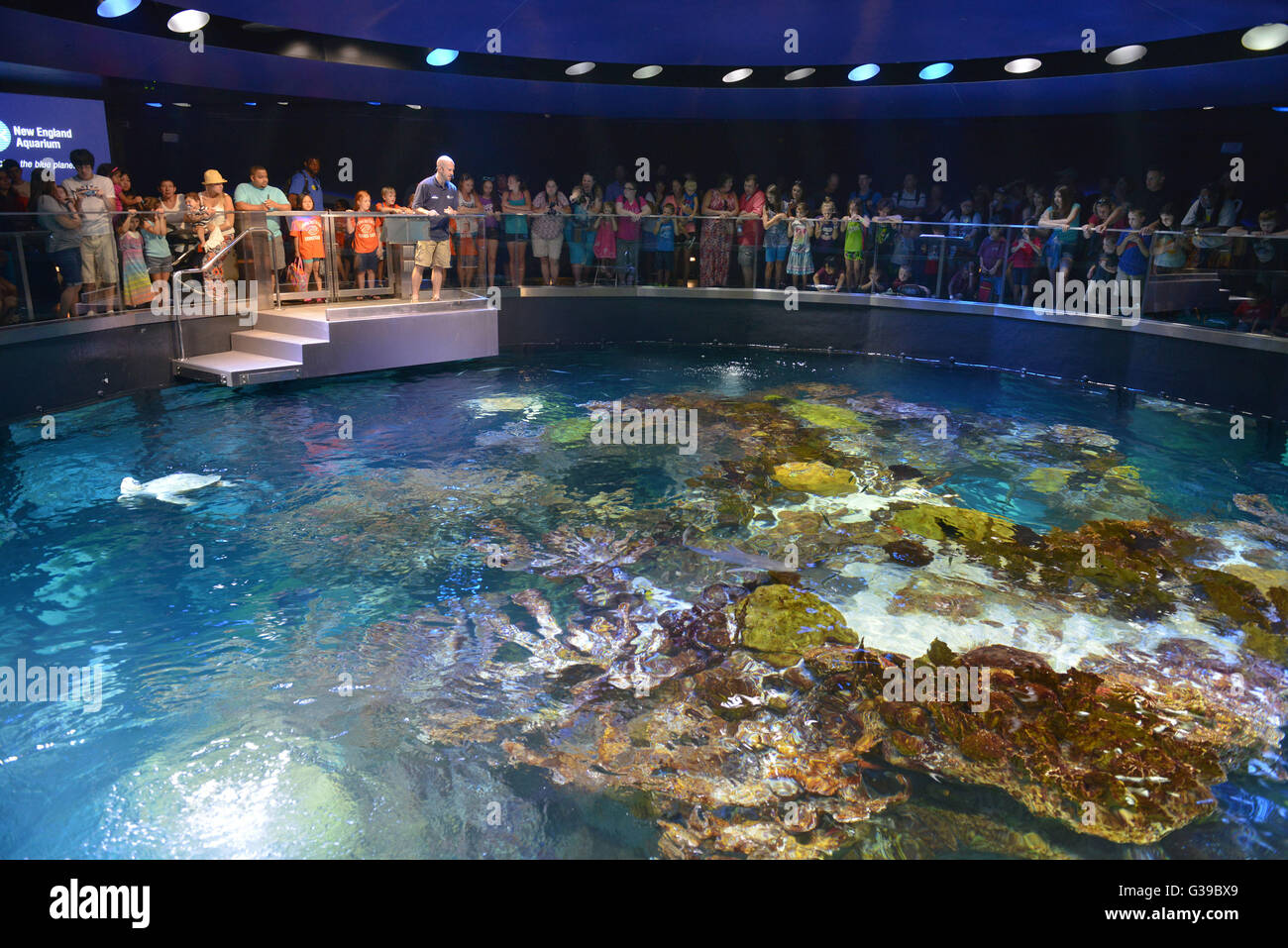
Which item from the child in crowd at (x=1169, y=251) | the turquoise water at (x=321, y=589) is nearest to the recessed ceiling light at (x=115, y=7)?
the turquoise water at (x=321, y=589)

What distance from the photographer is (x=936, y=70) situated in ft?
45.5

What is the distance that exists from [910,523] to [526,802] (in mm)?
4067

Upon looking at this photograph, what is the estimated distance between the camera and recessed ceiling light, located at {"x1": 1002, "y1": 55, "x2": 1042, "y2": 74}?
13234 mm

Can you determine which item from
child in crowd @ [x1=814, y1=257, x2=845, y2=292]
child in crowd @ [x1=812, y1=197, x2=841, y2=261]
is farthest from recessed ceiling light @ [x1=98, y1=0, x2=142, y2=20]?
child in crowd @ [x1=814, y1=257, x2=845, y2=292]

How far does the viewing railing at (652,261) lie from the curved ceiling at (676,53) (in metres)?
2.58

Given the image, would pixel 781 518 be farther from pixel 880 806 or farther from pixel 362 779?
pixel 362 779

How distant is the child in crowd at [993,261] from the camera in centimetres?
1192

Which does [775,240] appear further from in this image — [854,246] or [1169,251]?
[1169,251]

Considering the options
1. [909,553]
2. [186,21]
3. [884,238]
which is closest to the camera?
[909,553]

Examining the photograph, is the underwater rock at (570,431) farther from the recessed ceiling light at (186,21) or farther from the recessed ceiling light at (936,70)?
the recessed ceiling light at (936,70)

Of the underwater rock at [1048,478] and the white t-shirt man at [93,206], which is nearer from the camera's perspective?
the underwater rock at [1048,478]

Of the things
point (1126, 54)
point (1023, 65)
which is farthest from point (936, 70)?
point (1126, 54)

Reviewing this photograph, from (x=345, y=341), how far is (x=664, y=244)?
17.2 ft
